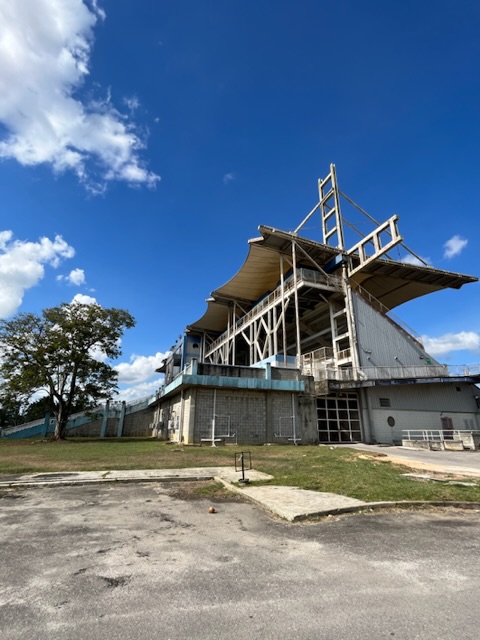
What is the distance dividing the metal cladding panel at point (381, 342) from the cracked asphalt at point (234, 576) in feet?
88.5

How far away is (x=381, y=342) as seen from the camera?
110ft

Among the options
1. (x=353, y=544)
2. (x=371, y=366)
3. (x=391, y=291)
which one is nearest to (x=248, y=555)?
(x=353, y=544)

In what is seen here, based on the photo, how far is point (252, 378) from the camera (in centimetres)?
2520

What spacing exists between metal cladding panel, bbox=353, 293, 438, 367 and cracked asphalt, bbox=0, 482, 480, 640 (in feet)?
88.5

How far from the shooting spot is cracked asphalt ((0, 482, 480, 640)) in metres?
2.75

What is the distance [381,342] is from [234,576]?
3301 cm

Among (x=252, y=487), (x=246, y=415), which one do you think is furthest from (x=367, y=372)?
(x=252, y=487)

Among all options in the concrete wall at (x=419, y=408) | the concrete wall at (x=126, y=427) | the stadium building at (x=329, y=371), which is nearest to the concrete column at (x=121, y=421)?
the concrete wall at (x=126, y=427)

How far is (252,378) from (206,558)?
21090 mm

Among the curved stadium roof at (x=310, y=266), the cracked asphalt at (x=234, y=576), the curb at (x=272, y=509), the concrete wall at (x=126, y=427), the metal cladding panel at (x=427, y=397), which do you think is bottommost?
the cracked asphalt at (x=234, y=576)

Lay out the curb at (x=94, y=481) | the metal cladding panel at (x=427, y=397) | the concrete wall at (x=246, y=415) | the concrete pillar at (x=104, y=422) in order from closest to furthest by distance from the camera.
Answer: the curb at (x=94, y=481), the concrete wall at (x=246, y=415), the metal cladding panel at (x=427, y=397), the concrete pillar at (x=104, y=422)

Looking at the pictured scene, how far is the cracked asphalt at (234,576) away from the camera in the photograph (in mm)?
2754

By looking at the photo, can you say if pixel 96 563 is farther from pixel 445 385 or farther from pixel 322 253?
pixel 322 253

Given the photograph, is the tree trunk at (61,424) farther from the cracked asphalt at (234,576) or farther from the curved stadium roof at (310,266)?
the cracked asphalt at (234,576)
